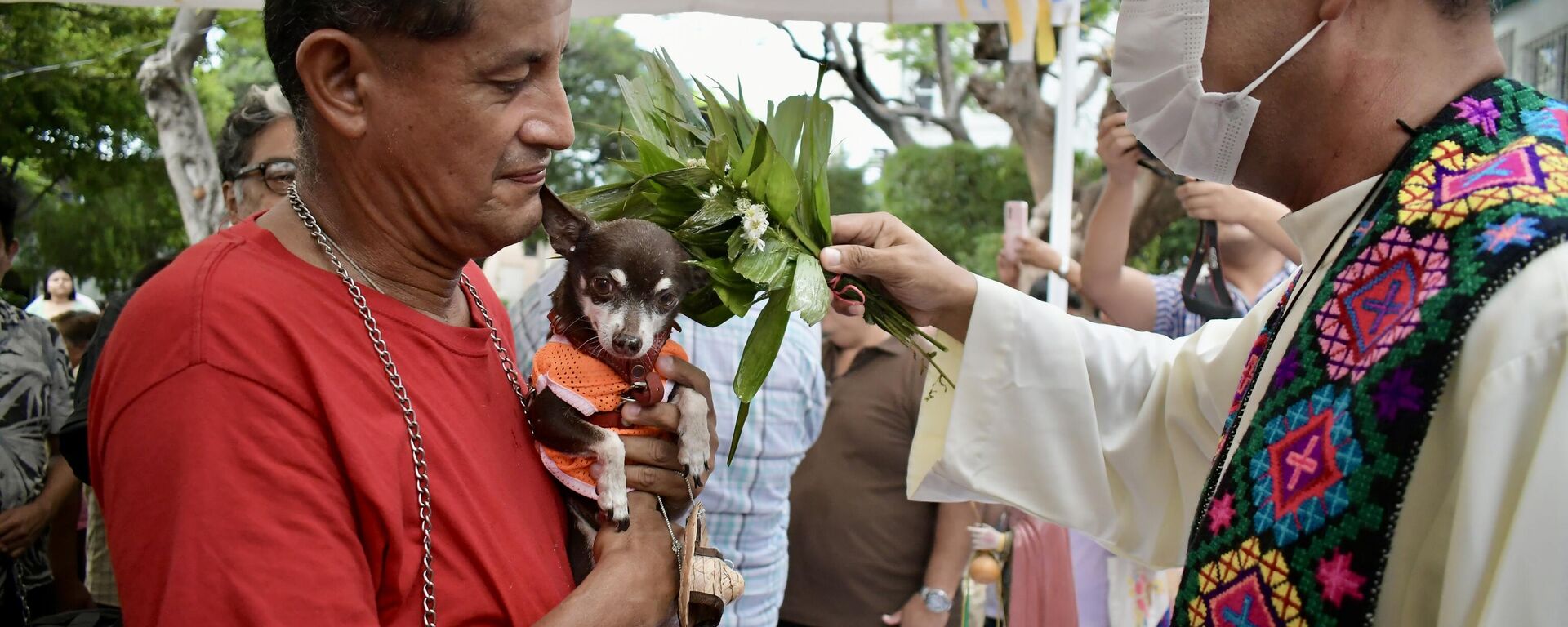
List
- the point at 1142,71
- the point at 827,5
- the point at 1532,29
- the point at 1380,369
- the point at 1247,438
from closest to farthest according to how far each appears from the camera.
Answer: the point at 1380,369 < the point at 1247,438 < the point at 1142,71 < the point at 827,5 < the point at 1532,29

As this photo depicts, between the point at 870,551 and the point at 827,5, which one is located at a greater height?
the point at 827,5

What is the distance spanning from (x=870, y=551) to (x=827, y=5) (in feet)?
8.68

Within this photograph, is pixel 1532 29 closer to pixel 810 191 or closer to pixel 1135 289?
pixel 1135 289

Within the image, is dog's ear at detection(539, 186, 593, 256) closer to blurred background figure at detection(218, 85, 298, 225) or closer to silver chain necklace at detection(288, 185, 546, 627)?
silver chain necklace at detection(288, 185, 546, 627)

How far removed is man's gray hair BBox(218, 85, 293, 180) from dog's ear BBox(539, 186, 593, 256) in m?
1.92

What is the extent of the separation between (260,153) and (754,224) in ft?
7.72

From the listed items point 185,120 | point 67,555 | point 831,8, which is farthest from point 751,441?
point 185,120

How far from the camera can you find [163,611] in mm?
1644

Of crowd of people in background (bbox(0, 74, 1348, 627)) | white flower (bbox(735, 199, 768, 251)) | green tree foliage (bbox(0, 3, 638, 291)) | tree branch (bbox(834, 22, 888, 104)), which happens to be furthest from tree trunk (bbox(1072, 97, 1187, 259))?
white flower (bbox(735, 199, 768, 251))

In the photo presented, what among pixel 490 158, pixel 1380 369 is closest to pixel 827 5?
pixel 490 158

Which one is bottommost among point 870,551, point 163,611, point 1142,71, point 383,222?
point 870,551

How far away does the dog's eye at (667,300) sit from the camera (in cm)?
273

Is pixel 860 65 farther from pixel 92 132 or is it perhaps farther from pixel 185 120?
pixel 92 132

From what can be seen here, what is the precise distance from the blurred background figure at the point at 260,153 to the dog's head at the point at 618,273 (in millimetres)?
1816
